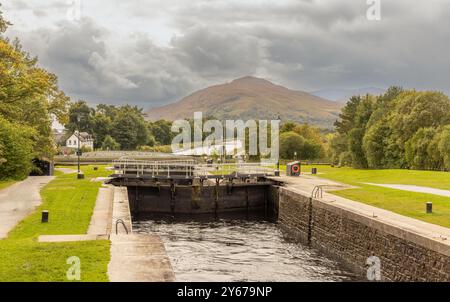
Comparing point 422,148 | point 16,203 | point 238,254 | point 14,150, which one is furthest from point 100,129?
point 238,254

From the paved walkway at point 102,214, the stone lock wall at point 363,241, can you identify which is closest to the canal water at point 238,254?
the stone lock wall at point 363,241

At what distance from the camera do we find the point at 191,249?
27.0 m

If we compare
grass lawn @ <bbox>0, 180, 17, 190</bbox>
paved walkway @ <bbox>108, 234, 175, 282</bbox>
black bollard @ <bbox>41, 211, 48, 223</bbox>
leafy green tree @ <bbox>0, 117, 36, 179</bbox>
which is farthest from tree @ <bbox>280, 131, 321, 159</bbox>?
paved walkway @ <bbox>108, 234, 175, 282</bbox>

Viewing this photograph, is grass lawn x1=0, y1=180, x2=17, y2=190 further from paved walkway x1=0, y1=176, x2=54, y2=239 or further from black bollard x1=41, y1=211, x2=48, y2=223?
black bollard x1=41, y1=211, x2=48, y2=223

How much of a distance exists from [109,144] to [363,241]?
11358 cm

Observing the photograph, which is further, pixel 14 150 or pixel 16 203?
pixel 14 150

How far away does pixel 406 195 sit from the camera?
3123cm

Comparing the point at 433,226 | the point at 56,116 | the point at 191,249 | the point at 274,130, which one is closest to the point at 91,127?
the point at 274,130

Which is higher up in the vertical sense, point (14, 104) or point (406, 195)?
point (14, 104)

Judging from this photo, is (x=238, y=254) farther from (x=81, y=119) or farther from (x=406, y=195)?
(x=81, y=119)

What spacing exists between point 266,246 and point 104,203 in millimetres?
9570

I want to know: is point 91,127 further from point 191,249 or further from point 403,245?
point 403,245

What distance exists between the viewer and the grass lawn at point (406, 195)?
24.0m

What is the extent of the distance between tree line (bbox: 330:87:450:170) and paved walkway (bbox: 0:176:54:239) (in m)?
Answer: 44.2
